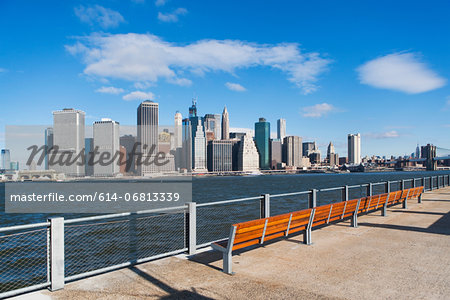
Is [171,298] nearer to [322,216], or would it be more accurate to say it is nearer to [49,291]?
[49,291]

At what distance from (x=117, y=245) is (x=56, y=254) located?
13752mm

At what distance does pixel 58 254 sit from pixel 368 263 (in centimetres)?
573

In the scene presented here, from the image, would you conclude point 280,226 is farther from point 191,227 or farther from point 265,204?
point 191,227

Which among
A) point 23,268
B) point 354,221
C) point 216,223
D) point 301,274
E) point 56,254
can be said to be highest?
point 56,254

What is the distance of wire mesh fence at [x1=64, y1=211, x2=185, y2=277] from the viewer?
1485 centimetres

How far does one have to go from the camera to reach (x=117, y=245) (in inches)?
723

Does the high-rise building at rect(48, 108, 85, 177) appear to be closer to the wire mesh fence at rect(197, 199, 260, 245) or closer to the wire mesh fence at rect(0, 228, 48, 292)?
the wire mesh fence at rect(197, 199, 260, 245)

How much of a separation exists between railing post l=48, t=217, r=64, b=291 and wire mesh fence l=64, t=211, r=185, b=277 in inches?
280

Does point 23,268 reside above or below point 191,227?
below

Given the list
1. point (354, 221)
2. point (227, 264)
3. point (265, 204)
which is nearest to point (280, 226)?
point (227, 264)

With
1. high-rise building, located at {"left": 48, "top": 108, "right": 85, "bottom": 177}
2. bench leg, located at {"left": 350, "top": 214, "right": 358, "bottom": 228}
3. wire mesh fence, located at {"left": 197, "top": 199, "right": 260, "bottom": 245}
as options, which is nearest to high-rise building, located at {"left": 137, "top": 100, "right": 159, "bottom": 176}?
high-rise building, located at {"left": 48, "top": 108, "right": 85, "bottom": 177}

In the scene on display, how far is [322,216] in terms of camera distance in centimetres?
874

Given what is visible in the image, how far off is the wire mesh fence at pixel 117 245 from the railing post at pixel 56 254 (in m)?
7.12

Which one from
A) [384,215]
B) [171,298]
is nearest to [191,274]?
[171,298]
